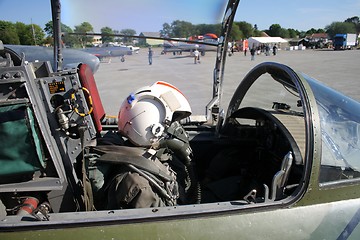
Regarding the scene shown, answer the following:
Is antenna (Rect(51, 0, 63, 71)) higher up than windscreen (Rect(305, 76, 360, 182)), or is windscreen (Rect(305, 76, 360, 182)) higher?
antenna (Rect(51, 0, 63, 71))

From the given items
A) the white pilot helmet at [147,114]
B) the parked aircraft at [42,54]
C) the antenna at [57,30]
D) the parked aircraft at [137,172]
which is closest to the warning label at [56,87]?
the parked aircraft at [137,172]

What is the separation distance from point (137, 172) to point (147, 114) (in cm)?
39

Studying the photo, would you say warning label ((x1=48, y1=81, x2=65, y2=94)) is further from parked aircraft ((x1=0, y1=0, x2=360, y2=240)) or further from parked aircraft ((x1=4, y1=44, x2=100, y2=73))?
parked aircraft ((x1=4, y1=44, x2=100, y2=73))

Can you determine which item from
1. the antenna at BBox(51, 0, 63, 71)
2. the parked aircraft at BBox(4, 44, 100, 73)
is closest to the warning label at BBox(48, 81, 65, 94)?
the antenna at BBox(51, 0, 63, 71)

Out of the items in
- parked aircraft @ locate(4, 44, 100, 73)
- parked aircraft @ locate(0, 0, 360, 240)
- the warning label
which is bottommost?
parked aircraft @ locate(0, 0, 360, 240)

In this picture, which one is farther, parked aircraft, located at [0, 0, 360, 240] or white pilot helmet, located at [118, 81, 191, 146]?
white pilot helmet, located at [118, 81, 191, 146]

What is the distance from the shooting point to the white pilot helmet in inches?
73.2

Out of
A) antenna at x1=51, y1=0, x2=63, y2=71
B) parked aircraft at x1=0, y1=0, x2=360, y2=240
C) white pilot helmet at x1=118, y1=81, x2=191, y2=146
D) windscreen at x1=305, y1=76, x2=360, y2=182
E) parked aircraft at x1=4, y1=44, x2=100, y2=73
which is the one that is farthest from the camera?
parked aircraft at x1=4, y1=44, x2=100, y2=73

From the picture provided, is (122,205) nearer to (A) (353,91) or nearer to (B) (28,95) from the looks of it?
(B) (28,95)

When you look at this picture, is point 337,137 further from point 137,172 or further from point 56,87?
point 56,87

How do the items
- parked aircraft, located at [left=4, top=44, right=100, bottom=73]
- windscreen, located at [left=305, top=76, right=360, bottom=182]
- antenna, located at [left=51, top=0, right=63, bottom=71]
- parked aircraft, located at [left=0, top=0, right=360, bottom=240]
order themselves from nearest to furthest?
parked aircraft, located at [left=0, top=0, right=360, bottom=240] → windscreen, located at [left=305, top=76, right=360, bottom=182] → antenna, located at [left=51, top=0, right=63, bottom=71] → parked aircraft, located at [left=4, top=44, right=100, bottom=73]

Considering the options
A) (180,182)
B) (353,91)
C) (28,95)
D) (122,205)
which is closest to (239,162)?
(180,182)

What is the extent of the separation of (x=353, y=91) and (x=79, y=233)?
33.1 feet

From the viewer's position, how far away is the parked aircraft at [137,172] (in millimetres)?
1395
